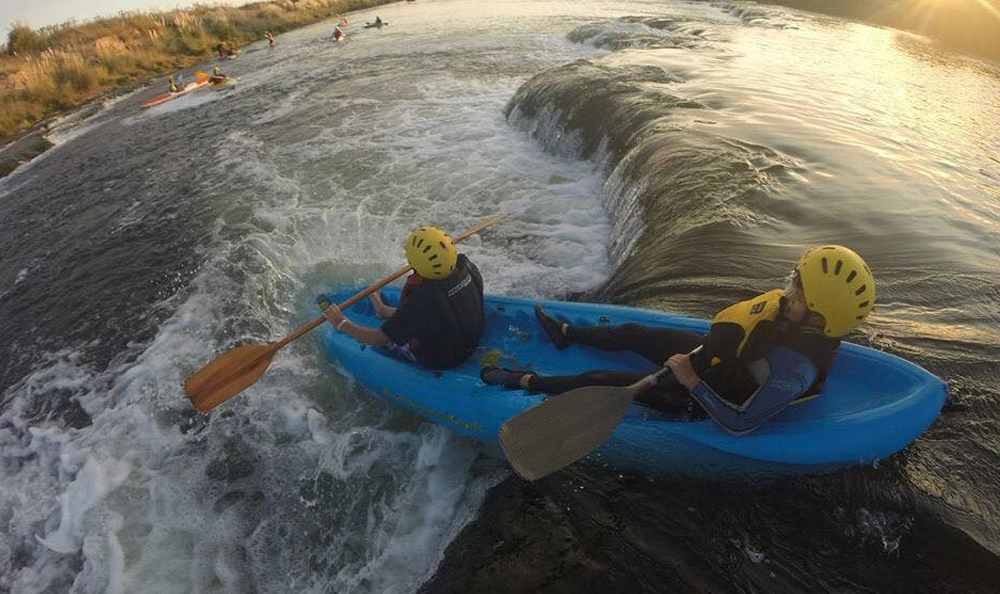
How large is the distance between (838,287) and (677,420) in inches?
50.3

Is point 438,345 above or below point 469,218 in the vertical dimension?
above

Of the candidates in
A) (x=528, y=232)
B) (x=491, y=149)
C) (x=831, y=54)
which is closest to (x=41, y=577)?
(x=528, y=232)

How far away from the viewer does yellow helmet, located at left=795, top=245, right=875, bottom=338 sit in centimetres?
261

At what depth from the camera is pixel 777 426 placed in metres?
3.13

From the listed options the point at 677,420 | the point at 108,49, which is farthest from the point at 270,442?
the point at 108,49

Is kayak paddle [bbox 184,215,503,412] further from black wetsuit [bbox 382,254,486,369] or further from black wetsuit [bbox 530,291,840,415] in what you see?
black wetsuit [bbox 530,291,840,415]

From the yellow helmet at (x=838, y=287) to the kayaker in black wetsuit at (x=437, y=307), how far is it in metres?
2.19

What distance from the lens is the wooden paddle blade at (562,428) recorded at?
10.1 feet

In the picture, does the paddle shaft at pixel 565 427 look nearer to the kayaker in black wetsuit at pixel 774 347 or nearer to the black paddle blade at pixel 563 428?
the black paddle blade at pixel 563 428

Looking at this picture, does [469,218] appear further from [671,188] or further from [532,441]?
[532,441]

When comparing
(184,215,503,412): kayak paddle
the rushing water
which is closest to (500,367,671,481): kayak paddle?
the rushing water

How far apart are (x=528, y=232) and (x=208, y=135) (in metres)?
9.14

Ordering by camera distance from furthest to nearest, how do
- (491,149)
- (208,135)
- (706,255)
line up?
(208,135) < (491,149) < (706,255)

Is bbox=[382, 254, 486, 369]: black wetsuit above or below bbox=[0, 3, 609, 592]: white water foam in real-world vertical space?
above
